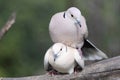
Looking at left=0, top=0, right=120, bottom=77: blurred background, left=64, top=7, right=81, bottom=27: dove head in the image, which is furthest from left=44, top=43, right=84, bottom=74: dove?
left=0, top=0, right=120, bottom=77: blurred background

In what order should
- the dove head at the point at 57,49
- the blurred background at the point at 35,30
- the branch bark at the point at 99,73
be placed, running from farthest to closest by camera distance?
the blurred background at the point at 35,30
the branch bark at the point at 99,73
the dove head at the point at 57,49

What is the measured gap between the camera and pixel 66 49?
2279mm

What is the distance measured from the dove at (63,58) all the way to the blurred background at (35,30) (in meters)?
1.90

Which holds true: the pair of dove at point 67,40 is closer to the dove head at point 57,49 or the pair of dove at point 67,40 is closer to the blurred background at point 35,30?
the dove head at point 57,49

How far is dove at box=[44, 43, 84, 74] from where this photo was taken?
2244 mm

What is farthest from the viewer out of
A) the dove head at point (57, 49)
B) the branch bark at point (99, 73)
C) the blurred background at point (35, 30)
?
the blurred background at point (35, 30)

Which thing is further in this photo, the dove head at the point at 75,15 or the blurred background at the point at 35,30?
the blurred background at the point at 35,30

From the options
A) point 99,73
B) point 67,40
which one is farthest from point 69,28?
point 99,73

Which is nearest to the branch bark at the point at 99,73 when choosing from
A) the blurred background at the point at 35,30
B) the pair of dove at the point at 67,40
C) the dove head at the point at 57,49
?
the pair of dove at the point at 67,40

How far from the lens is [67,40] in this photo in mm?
2283

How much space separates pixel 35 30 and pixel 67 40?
7.62 ft

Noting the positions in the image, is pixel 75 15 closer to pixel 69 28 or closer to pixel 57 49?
pixel 69 28

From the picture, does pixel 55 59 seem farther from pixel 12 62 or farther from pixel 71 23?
pixel 12 62

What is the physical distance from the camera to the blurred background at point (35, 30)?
14.3 feet
